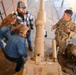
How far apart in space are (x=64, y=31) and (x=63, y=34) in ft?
0.30

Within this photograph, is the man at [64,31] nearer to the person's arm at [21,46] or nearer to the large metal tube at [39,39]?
the large metal tube at [39,39]

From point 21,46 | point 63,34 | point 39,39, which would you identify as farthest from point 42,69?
point 63,34

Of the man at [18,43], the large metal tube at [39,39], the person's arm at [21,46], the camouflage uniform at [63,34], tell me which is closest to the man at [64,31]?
the camouflage uniform at [63,34]

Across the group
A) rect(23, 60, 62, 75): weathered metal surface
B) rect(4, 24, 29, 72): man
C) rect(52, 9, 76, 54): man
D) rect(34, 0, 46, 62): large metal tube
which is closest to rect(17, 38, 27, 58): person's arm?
rect(4, 24, 29, 72): man

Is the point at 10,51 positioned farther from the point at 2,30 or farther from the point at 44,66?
the point at 44,66

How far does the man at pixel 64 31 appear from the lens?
6102mm

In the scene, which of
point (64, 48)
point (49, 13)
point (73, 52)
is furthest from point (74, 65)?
point (49, 13)

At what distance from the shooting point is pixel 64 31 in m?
6.28

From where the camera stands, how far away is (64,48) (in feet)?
21.2

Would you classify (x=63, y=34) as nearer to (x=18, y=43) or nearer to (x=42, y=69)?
(x=18, y=43)

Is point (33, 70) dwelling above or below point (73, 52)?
above

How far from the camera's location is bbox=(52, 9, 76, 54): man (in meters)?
6.10

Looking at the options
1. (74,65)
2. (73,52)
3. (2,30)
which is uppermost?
(2,30)

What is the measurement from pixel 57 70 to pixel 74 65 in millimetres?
2724
